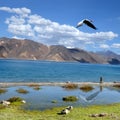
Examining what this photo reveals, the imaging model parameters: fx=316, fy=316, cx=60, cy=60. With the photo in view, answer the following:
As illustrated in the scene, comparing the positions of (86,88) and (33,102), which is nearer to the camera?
(33,102)

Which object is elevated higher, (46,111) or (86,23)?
(86,23)

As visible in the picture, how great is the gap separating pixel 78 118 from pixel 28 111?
35.6 feet

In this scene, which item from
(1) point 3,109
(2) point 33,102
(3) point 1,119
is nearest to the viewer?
(3) point 1,119

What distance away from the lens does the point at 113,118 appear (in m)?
33.2

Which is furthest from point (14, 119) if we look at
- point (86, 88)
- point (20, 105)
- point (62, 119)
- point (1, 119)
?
point (86, 88)

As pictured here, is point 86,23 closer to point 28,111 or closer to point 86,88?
point 28,111

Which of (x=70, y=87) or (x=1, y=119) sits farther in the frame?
(x=70, y=87)

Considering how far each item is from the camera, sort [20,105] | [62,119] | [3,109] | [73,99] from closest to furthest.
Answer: [62,119] < [3,109] < [20,105] < [73,99]

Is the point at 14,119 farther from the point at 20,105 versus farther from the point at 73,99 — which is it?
the point at 73,99

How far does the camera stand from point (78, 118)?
108ft

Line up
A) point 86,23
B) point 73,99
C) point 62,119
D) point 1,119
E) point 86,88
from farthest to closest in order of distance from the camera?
1. point 86,88
2. point 73,99
3. point 62,119
4. point 1,119
5. point 86,23

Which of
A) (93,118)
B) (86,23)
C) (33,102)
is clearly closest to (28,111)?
(33,102)

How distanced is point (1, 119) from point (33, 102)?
69.4 ft

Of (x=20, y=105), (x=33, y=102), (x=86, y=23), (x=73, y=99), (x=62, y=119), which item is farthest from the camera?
(x=73, y=99)
